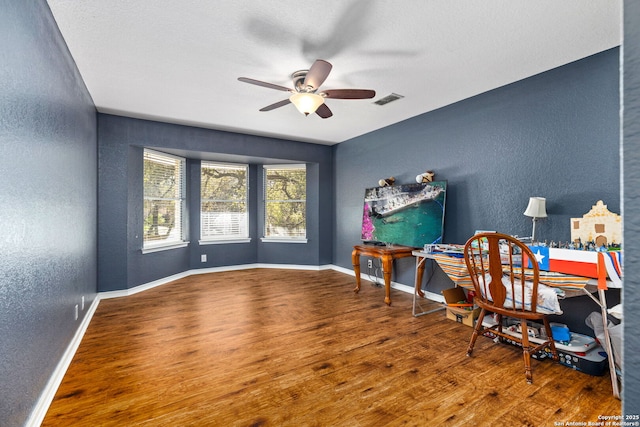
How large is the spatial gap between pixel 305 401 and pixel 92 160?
3.55 m

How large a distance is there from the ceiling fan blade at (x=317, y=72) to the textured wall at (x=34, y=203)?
1.66m

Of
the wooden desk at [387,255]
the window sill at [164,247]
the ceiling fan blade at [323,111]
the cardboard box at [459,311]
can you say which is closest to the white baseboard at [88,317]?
the window sill at [164,247]

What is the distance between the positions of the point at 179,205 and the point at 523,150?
4.95m

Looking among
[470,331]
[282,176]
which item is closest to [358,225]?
[282,176]

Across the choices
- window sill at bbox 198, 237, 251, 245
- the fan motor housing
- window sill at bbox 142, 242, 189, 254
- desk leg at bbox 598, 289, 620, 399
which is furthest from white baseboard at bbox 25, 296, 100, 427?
desk leg at bbox 598, 289, 620, 399

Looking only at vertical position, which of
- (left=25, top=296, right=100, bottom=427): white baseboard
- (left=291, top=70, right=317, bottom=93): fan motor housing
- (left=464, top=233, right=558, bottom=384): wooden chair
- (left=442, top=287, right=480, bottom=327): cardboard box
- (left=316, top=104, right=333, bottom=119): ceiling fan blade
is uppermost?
(left=291, top=70, right=317, bottom=93): fan motor housing

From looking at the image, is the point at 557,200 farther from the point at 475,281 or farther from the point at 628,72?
the point at 628,72

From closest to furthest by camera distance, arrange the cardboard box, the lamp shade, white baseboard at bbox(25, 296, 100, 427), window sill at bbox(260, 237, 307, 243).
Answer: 1. white baseboard at bbox(25, 296, 100, 427)
2. the lamp shade
3. the cardboard box
4. window sill at bbox(260, 237, 307, 243)

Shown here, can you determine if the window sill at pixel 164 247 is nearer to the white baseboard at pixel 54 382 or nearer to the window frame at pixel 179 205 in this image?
the window frame at pixel 179 205

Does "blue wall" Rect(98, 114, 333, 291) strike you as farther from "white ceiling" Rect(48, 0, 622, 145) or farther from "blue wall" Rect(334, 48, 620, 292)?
"blue wall" Rect(334, 48, 620, 292)

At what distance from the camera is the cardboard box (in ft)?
9.76

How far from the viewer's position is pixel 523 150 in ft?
9.85

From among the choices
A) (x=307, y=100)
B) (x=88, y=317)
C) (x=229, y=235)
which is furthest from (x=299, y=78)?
(x=229, y=235)

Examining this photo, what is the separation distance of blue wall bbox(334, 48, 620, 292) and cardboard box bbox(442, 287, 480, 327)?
681 mm
